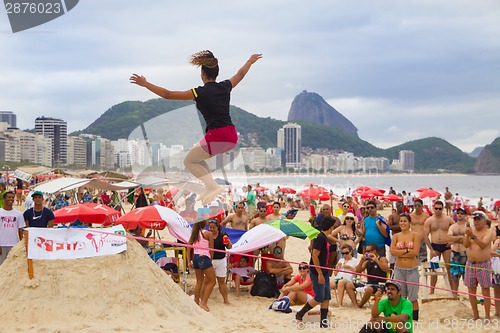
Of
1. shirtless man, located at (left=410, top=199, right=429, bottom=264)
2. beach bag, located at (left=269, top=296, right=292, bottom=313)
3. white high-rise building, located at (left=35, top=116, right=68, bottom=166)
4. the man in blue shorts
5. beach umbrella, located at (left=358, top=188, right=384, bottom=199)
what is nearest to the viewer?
the man in blue shorts

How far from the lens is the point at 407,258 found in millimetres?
9125

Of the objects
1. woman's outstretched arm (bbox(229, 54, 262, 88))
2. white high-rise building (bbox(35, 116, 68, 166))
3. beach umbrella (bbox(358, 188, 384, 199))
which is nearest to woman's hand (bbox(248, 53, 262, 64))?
woman's outstretched arm (bbox(229, 54, 262, 88))

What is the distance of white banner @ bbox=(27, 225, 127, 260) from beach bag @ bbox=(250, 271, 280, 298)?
4.44 m

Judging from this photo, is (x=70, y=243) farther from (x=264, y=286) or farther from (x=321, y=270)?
(x=264, y=286)

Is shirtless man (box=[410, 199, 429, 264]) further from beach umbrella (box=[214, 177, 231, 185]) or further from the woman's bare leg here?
the woman's bare leg

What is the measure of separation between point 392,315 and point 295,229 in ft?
13.4

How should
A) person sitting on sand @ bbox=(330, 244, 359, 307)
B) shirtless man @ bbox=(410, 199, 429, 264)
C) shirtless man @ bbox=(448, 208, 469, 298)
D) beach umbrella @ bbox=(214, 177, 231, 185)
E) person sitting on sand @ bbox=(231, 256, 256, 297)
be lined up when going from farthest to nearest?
1. person sitting on sand @ bbox=(231, 256, 256, 297)
2. shirtless man @ bbox=(410, 199, 429, 264)
3. person sitting on sand @ bbox=(330, 244, 359, 307)
4. shirtless man @ bbox=(448, 208, 469, 298)
5. beach umbrella @ bbox=(214, 177, 231, 185)

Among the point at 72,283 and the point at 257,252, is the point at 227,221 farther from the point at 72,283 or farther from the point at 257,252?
the point at 72,283

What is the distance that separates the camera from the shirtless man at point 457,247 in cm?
1011

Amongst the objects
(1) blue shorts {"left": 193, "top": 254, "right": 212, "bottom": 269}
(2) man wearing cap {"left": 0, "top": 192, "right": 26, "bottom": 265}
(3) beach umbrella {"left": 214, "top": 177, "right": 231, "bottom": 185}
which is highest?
(3) beach umbrella {"left": 214, "top": 177, "right": 231, "bottom": 185}

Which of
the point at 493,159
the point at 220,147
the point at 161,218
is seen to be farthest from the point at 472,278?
the point at 493,159

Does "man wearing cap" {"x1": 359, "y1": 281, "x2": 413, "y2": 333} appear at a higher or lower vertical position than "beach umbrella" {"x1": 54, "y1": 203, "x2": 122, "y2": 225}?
lower

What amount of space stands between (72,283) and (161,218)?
98.2 inches

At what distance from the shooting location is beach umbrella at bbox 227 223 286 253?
35.9 feet
